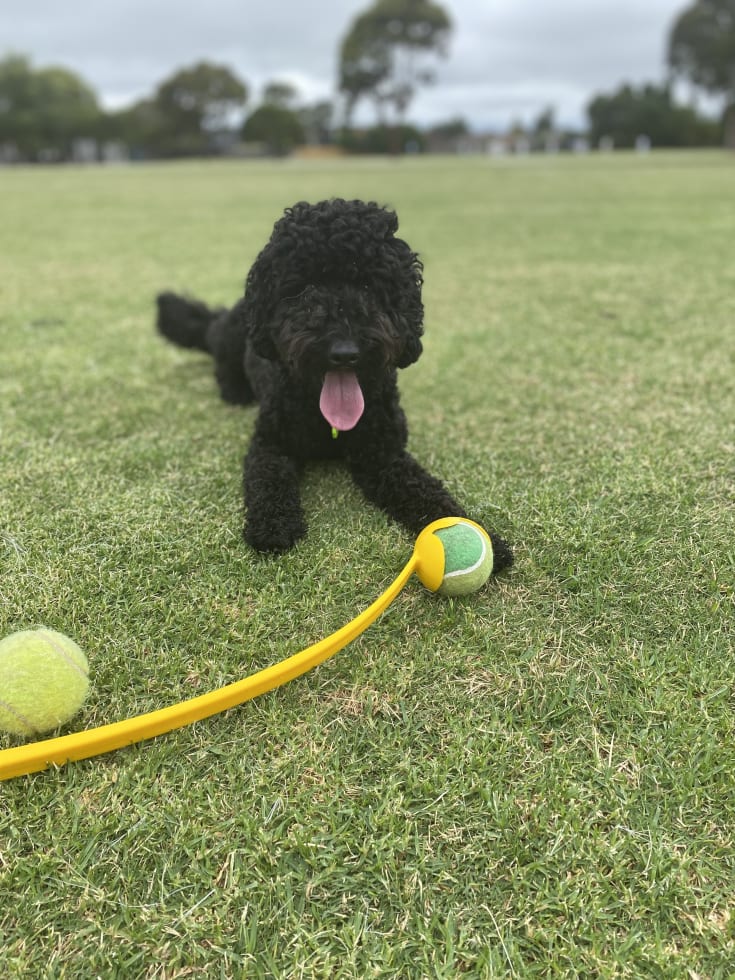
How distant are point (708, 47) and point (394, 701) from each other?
6870cm

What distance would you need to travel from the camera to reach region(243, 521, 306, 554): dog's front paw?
242cm

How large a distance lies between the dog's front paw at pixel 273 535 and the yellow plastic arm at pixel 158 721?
0.57 metres

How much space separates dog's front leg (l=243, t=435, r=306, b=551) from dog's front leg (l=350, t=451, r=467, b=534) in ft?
1.03

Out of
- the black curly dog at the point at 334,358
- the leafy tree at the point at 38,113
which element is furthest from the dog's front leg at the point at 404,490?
the leafy tree at the point at 38,113

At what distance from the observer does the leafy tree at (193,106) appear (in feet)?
237

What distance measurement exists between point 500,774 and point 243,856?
0.64 meters

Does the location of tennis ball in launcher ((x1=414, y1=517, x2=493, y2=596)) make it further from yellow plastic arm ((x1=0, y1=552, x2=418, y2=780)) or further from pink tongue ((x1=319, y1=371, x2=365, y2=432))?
pink tongue ((x1=319, y1=371, x2=365, y2=432))

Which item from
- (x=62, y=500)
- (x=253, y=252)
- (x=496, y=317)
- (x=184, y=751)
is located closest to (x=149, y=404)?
(x=62, y=500)

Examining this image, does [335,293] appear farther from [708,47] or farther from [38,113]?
[38,113]

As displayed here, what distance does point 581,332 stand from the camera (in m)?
5.32

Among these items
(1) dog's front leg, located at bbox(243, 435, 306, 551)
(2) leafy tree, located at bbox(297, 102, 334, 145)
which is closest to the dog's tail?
(1) dog's front leg, located at bbox(243, 435, 306, 551)

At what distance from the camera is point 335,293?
101 inches

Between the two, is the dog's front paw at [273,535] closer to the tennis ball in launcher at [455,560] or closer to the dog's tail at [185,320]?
the tennis ball in launcher at [455,560]

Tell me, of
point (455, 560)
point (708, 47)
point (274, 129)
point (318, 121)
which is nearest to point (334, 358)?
point (455, 560)
